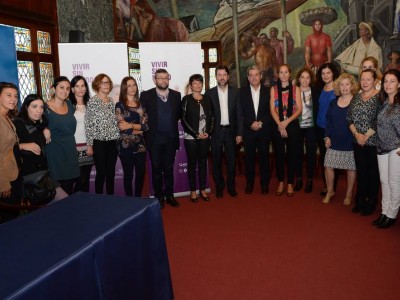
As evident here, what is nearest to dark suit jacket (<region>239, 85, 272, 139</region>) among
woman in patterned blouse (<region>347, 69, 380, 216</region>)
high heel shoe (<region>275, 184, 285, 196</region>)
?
high heel shoe (<region>275, 184, 285, 196</region>)

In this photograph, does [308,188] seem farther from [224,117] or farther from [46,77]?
[46,77]

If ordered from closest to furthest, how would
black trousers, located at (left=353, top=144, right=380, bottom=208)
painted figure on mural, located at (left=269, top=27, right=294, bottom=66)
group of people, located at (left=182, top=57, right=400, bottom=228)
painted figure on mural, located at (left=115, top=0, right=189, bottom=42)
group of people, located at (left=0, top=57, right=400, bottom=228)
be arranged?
1. group of people, located at (left=0, top=57, right=400, bottom=228)
2. black trousers, located at (left=353, top=144, right=380, bottom=208)
3. group of people, located at (left=182, top=57, right=400, bottom=228)
4. painted figure on mural, located at (left=115, top=0, right=189, bottom=42)
5. painted figure on mural, located at (left=269, top=27, right=294, bottom=66)

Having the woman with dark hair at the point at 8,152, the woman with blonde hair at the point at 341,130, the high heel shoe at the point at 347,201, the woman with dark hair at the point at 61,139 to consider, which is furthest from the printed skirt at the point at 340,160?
the woman with dark hair at the point at 8,152

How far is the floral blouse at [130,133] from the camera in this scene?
4672mm

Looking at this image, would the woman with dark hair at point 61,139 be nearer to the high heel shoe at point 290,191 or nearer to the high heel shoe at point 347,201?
the high heel shoe at point 290,191

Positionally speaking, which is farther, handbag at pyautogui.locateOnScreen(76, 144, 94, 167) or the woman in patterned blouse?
handbag at pyautogui.locateOnScreen(76, 144, 94, 167)

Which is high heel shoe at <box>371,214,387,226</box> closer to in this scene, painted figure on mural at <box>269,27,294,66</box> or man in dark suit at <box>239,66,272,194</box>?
man in dark suit at <box>239,66,272,194</box>

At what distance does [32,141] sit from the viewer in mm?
3350

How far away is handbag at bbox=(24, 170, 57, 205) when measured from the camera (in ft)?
10.3

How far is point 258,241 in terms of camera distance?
3863 millimetres

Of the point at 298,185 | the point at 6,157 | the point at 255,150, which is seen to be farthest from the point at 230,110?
the point at 6,157

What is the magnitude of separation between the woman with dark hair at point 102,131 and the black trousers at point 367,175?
8.58ft

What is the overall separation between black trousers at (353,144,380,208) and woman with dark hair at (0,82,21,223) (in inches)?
130

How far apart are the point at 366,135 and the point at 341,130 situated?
0.48 meters
